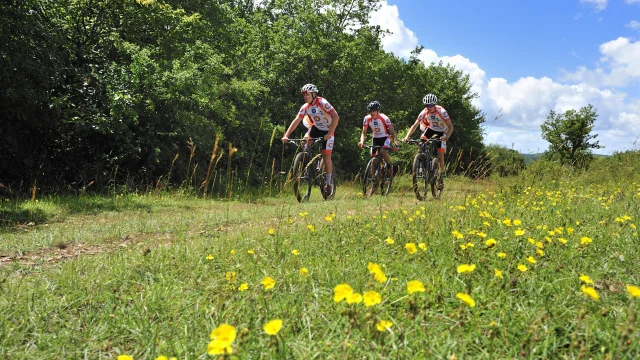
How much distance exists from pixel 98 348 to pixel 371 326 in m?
1.34

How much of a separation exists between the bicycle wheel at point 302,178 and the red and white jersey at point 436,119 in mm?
2833

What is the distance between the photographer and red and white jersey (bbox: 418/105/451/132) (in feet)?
29.7

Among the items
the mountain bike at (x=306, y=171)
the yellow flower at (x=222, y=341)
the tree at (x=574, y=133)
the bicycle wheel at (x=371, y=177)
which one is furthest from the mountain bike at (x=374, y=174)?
the tree at (x=574, y=133)

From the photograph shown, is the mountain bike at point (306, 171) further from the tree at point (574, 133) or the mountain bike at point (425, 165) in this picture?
the tree at point (574, 133)

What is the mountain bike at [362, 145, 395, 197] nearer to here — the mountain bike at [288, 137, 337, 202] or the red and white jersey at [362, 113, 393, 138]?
the red and white jersey at [362, 113, 393, 138]

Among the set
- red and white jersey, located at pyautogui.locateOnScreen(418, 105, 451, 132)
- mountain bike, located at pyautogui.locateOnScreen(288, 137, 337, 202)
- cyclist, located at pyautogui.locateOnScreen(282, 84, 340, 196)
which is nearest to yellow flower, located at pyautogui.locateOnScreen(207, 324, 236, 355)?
Answer: mountain bike, located at pyautogui.locateOnScreen(288, 137, 337, 202)

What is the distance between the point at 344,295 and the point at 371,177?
26.2 feet

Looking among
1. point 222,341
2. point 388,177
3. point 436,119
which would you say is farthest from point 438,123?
point 222,341

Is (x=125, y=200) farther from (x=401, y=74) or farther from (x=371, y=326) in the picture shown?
(x=401, y=74)

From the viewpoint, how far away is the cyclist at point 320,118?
8242 millimetres

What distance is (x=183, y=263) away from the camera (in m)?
3.07

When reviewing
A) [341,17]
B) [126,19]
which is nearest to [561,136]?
[341,17]

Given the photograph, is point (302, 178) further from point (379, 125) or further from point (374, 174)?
point (379, 125)

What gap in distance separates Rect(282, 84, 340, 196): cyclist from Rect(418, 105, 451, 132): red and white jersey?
84.4 inches
